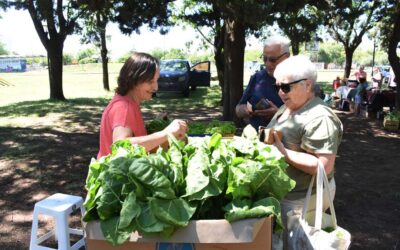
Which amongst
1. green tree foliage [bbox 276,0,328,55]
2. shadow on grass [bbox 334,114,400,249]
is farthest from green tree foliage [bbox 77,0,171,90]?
shadow on grass [bbox 334,114,400,249]

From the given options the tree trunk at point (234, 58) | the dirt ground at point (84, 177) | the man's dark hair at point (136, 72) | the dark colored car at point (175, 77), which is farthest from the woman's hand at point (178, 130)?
the dark colored car at point (175, 77)

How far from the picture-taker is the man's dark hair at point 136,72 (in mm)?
2443

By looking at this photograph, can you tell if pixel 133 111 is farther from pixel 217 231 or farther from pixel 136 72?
pixel 217 231

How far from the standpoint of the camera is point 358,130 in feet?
34.3

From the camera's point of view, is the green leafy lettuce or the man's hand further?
the man's hand

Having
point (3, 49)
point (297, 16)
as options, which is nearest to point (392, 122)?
point (297, 16)

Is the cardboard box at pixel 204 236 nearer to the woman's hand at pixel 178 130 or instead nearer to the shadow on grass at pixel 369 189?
the woman's hand at pixel 178 130

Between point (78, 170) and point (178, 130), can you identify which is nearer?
point (178, 130)

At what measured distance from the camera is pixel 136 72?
2.45m

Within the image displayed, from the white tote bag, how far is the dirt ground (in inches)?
90.4

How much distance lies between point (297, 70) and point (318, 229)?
0.75 m

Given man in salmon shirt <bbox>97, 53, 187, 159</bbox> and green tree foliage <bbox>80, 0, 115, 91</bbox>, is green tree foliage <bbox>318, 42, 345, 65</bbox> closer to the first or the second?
green tree foliage <bbox>80, 0, 115, 91</bbox>

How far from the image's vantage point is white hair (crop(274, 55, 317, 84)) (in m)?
2.09

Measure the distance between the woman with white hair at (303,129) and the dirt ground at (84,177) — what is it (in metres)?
2.23
